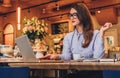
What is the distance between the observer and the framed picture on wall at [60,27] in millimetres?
12781

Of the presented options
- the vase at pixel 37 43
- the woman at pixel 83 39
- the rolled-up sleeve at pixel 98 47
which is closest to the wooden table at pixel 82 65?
the woman at pixel 83 39

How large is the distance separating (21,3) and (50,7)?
4.80ft

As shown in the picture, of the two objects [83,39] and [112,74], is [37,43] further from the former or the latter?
[112,74]

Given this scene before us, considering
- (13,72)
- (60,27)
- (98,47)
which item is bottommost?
(13,72)

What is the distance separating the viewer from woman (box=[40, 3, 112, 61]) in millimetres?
2424

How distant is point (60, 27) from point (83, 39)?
10714 mm

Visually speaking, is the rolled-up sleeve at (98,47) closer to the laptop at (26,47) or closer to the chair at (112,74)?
the laptop at (26,47)

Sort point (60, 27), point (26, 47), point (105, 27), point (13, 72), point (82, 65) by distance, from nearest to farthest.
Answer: point (82, 65) → point (13, 72) → point (26, 47) → point (105, 27) → point (60, 27)

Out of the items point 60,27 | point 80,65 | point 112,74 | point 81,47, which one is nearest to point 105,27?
point 81,47

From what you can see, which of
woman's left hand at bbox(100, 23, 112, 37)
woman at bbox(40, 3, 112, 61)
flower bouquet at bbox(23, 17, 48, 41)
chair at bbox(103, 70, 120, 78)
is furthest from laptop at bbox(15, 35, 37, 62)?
flower bouquet at bbox(23, 17, 48, 41)

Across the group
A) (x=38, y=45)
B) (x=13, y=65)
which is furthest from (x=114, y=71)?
(x=38, y=45)

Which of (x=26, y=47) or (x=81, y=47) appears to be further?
(x=81, y=47)

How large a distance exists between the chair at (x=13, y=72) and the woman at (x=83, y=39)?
631 mm

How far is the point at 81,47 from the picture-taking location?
249 cm
